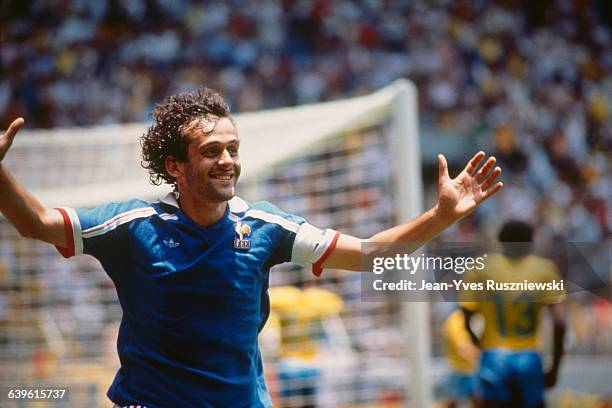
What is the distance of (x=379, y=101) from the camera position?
226 inches

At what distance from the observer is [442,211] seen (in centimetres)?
319

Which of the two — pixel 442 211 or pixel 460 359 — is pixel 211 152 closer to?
pixel 442 211

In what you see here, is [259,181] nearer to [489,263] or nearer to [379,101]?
[379,101]

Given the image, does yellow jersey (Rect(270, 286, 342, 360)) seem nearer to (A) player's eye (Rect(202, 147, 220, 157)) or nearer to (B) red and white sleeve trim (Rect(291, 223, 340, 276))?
(B) red and white sleeve trim (Rect(291, 223, 340, 276))

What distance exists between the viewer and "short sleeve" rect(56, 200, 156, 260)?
315cm

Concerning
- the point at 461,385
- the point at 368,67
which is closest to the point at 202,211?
the point at 461,385

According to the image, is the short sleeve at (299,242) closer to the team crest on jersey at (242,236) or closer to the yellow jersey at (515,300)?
the team crest on jersey at (242,236)

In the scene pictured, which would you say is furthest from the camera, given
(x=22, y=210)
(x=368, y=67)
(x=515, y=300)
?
(x=368, y=67)

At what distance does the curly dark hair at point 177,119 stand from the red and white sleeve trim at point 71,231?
403 mm

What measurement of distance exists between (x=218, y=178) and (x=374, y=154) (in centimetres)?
292

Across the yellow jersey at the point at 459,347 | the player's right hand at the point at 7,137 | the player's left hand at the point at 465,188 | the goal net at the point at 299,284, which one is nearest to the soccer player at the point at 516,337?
the goal net at the point at 299,284

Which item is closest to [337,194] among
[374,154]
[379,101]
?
[374,154]

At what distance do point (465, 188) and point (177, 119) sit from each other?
1017mm

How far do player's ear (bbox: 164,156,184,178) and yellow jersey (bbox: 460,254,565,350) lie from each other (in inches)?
97.8
